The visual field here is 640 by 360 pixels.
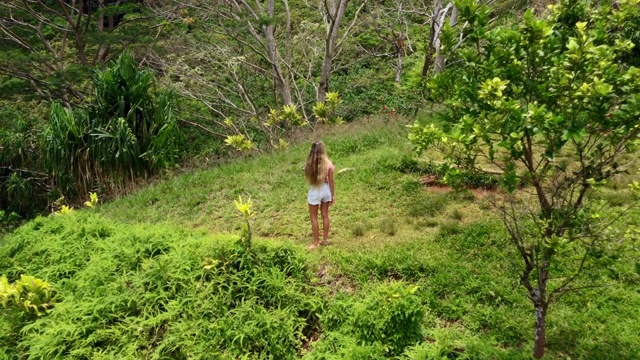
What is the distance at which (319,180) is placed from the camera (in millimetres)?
5457

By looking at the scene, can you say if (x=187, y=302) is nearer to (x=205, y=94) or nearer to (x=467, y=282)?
(x=467, y=282)

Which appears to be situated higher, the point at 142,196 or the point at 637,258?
the point at 142,196

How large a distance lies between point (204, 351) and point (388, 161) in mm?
4689

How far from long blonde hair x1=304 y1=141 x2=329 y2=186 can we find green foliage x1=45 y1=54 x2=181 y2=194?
186 inches

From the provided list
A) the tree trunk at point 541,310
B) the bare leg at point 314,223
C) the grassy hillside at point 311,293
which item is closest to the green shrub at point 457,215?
the grassy hillside at point 311,293

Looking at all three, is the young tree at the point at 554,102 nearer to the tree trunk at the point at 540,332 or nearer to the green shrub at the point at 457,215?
the tree trunk at the point at 540,332

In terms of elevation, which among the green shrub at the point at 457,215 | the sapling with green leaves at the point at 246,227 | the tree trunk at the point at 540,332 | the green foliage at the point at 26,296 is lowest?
the tree trunk at the point at 540,332

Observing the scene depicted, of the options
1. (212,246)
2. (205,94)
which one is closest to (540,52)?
(212,246)

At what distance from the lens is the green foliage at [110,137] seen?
28.9 feet

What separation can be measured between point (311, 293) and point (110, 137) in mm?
5751

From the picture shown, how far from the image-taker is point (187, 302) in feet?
15.2

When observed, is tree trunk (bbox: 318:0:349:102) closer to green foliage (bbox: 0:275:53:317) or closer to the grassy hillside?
the grassy hillside

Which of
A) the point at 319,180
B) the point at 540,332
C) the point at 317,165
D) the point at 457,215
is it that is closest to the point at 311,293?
the point at 319,180

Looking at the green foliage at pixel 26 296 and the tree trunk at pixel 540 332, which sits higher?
the green foliage at pixel 26 296
